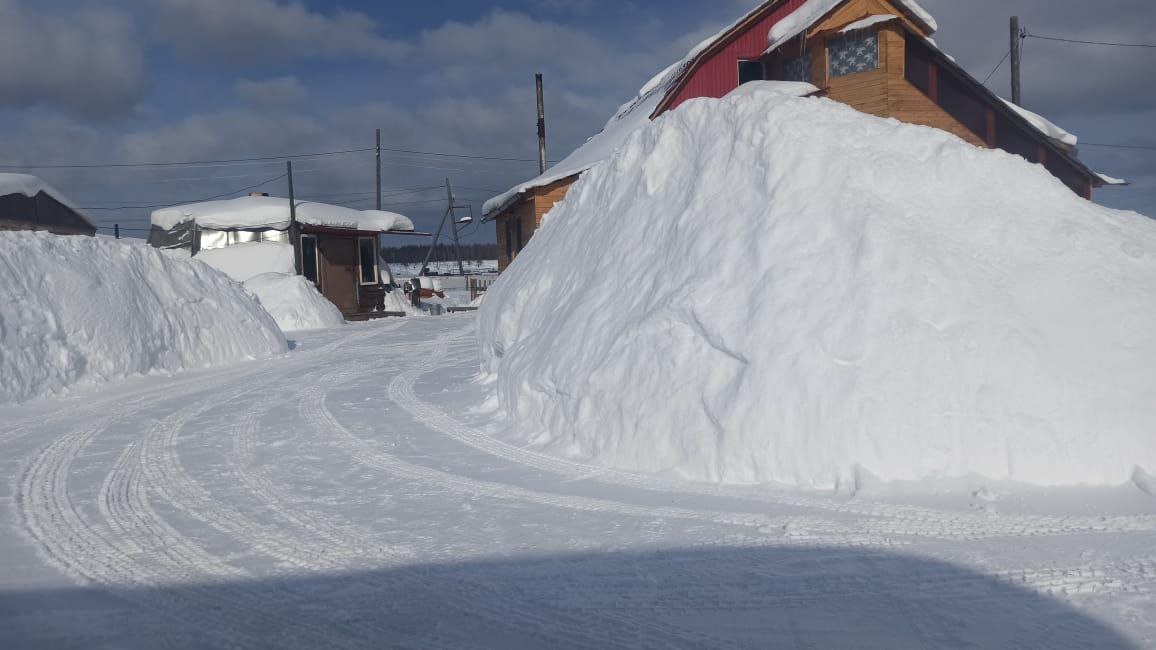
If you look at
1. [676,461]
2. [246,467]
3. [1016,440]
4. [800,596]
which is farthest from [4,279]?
[1016,440]

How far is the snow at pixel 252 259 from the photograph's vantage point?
951 inches

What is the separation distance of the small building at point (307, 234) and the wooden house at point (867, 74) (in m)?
7.37

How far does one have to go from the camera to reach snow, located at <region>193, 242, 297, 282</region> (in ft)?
79.3

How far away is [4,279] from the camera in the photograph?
945cm

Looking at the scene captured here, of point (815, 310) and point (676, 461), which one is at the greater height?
point (815, 310)

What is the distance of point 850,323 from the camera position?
525cm

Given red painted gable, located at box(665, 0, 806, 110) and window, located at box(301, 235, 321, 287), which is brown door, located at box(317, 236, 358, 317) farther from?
red painted gable, located at box(665, 0, 806, 110)

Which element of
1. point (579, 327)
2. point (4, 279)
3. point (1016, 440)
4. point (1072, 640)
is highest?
point (4, 279)

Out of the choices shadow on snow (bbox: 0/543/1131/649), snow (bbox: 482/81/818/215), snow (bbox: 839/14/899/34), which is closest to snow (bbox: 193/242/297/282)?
snow (bbox: 482/81/818/215)

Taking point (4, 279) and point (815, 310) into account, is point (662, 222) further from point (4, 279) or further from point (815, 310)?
point (4, 279)

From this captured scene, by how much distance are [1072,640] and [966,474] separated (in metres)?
1.94

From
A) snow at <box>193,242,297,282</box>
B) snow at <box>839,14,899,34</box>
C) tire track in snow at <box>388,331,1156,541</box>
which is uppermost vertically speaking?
A: snow at <box>839,14,899,34</box>

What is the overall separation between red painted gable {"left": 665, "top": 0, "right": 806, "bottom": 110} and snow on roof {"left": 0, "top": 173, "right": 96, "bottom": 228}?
24656 mm

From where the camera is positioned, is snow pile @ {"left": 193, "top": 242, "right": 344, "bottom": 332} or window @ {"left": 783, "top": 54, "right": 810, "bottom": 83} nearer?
window @ {"left": 783, "top": 54, "right": 810, "bottom": 83}
